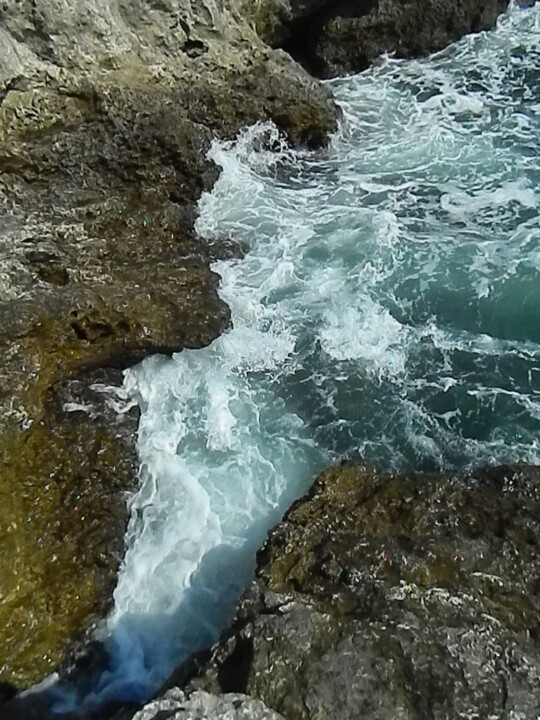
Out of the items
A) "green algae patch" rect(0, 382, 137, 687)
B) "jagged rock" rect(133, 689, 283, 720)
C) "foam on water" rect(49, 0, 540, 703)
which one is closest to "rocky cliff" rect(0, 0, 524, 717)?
"green algae patch" rect(0, 382, 137, 687)

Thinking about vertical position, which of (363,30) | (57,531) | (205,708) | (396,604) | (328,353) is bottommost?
(328,353)

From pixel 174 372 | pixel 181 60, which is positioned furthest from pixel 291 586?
pixel 181 60

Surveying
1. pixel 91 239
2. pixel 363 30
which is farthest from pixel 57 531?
pixel 363 30

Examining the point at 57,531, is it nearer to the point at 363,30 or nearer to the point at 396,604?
the point at 396,604

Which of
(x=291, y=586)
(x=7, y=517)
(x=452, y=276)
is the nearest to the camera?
(x=291, y=586)

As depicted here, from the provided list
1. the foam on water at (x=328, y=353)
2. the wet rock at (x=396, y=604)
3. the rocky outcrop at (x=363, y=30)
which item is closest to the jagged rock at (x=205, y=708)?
the wet rock at (x=396, y=604)

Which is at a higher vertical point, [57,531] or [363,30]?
[363,30]

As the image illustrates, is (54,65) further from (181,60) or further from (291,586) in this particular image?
(291,586)
